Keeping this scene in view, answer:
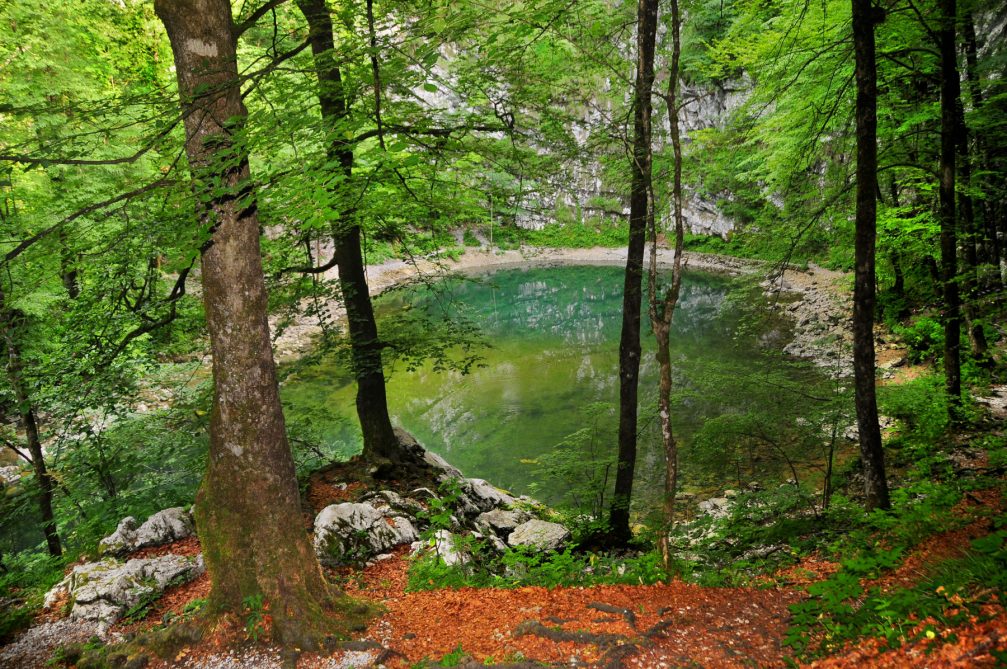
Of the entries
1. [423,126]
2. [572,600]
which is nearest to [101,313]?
[423,126]

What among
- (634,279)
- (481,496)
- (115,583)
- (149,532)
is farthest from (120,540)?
(634,279)

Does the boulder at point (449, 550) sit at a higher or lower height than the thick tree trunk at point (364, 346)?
lower

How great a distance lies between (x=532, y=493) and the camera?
1070 centimetres

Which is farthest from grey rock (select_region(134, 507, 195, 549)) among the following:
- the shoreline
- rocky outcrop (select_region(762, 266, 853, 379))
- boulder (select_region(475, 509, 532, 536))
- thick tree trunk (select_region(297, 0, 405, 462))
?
rocky outcrop (select_region(762, 266, 853, 379))

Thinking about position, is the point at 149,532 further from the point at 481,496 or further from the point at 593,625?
the point at 593,625

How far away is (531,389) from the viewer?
1591cm

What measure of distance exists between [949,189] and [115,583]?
10889 mm

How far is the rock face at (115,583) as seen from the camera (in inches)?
187

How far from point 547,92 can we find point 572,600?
517 centimetres

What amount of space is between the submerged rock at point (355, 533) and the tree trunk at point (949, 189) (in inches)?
306

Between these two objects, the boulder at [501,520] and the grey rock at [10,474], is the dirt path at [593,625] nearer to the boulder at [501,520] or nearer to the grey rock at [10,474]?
the boulder at [501,520]

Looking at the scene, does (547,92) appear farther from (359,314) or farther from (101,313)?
(101,313)

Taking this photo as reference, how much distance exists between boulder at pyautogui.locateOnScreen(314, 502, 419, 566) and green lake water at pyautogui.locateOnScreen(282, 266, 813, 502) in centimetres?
289

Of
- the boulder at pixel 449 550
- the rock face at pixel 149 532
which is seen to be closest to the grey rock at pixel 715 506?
the boulder at pixel 449 550
